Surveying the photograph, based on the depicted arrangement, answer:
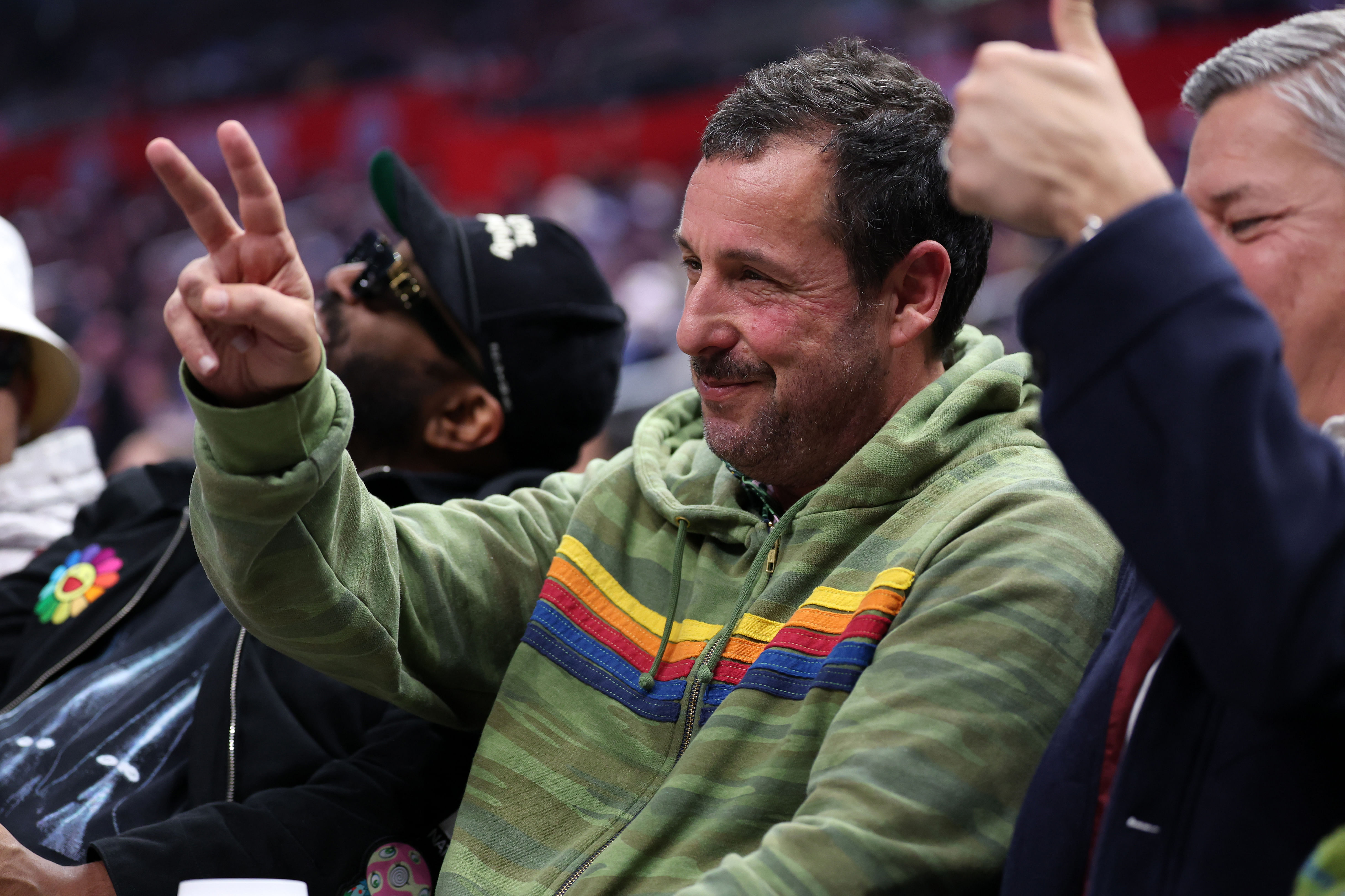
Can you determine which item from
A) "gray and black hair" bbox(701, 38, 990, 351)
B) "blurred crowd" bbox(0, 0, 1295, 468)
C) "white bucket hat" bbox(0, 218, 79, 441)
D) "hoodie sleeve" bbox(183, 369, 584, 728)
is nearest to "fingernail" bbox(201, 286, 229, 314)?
"hoodie sleeve" bbox(183, 369, 584, 728)

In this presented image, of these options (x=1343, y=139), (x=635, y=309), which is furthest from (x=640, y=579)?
(x=635, y=309)

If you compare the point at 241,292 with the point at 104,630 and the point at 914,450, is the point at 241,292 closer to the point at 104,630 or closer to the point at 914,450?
the point at 914,450

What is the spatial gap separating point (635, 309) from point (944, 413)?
21.8ft

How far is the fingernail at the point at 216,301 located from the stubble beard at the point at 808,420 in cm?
60

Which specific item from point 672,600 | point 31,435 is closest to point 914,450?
point 672,600

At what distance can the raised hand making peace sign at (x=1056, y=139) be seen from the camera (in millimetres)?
948

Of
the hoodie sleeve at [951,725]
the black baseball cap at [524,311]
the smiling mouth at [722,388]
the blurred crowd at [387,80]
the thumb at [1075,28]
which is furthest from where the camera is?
the blurred crowd at [387,80]

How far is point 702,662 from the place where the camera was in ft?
5.05

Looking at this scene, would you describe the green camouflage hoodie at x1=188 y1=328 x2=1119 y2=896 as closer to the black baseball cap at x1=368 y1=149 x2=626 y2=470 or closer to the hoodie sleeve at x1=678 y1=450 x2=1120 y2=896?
the hoodie sleeve at x1=678 y1=450 x2=1120 y2=896

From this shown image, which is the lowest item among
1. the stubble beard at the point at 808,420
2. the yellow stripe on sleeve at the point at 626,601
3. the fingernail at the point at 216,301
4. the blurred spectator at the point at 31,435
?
the blurred spectator at the point at 31,435

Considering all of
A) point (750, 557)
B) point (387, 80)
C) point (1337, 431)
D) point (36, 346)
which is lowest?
point (387, 80)

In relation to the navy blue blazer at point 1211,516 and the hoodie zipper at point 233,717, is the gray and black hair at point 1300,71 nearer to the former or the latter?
the navy blue blazer at point 1211,516

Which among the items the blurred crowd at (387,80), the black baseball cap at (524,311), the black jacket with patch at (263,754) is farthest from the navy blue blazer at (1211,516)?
the blurred crowd at (387,80)

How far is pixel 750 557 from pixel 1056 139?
0.78 m
